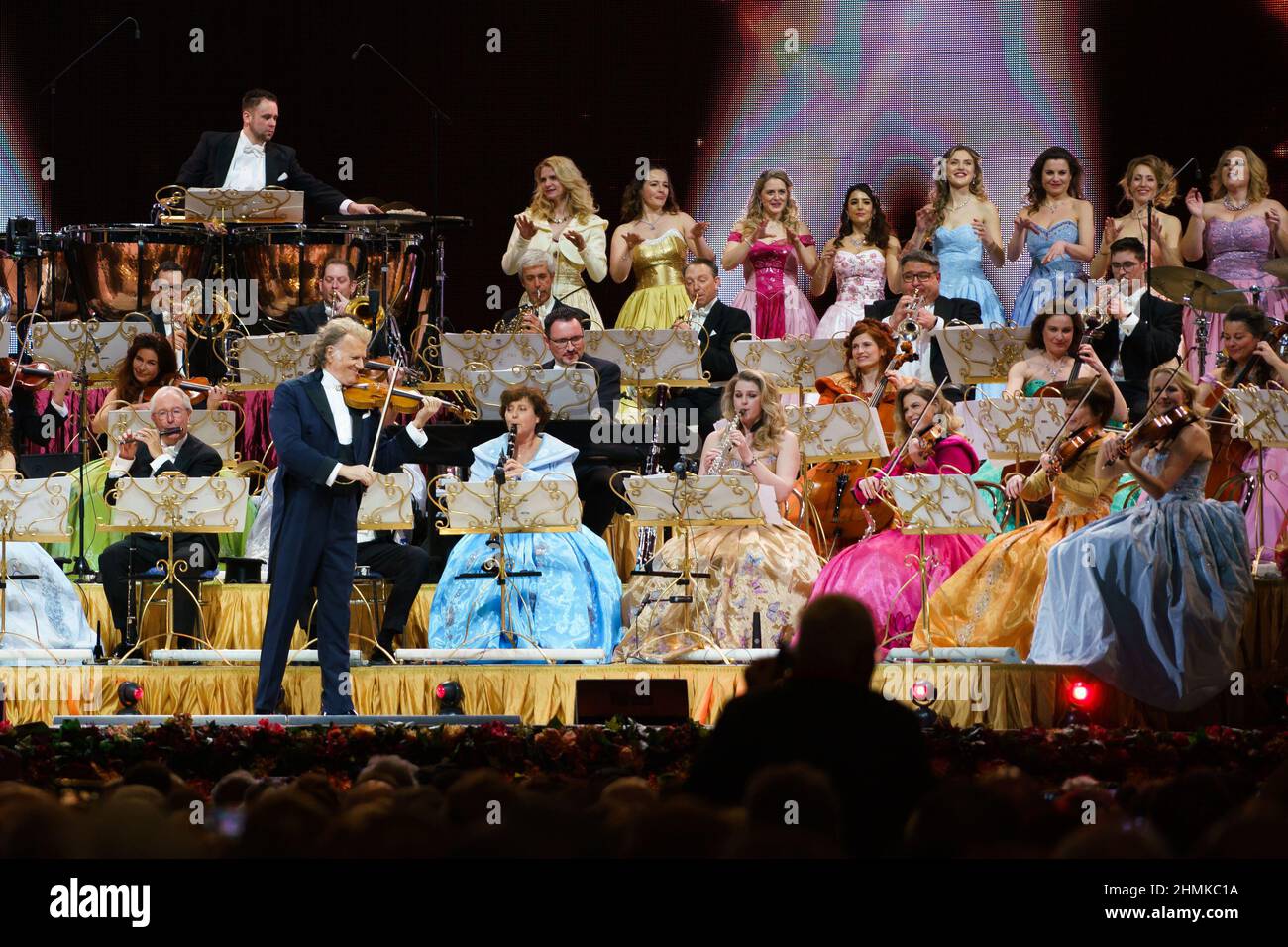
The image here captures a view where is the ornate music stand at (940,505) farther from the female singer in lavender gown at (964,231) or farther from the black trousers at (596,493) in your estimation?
the female singer in lavender gown at (964,231)

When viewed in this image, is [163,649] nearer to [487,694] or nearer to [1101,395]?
[487,694]

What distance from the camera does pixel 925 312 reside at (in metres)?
7.86

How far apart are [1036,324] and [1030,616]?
60.5 inches

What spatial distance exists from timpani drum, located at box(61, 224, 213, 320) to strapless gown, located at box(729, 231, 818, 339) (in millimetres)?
2631

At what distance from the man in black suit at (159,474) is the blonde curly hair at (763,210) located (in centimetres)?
295

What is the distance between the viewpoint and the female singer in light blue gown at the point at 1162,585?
591cm

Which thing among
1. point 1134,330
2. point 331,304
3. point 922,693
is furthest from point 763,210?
point 922,693

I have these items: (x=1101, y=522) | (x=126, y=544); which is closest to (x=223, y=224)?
(x=126, y=544)

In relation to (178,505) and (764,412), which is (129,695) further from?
(764,412)

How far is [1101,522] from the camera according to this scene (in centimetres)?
622

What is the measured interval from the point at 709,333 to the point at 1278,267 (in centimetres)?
243

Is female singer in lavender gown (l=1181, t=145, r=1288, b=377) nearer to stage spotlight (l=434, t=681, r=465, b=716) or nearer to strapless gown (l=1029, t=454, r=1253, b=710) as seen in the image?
strapless gown (l=1029, t=454, r=1253, b=710)

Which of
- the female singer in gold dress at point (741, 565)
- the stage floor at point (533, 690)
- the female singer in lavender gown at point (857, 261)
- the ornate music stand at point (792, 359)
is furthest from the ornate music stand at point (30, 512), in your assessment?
the female singer in lavender gown at point (857, 261)
